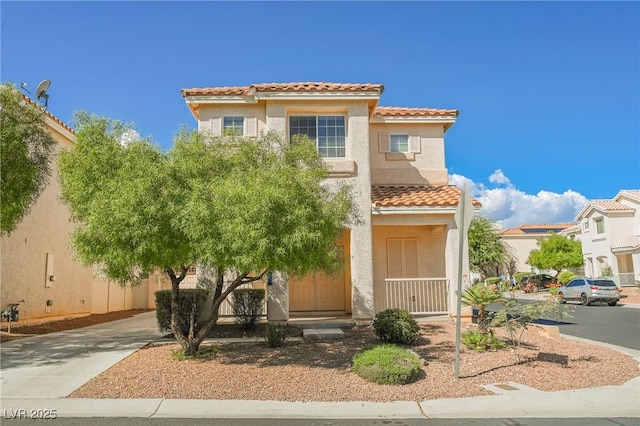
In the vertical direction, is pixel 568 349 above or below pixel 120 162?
below

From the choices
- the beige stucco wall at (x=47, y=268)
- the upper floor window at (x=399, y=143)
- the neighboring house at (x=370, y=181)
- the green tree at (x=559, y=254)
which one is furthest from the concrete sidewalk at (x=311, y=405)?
the green tree at (x=559, y=254)

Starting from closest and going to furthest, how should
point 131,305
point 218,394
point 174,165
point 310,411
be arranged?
point 310,411, point 218,394, point 174,165, point 131,305

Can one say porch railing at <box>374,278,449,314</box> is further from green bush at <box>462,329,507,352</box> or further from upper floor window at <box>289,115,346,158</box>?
upper floor window at <box>289,115,346,158</box>

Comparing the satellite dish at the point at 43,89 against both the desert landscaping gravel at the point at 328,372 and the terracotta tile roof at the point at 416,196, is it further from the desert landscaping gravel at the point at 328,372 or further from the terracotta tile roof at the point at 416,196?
the terracotta tile roof at the point at 416,196

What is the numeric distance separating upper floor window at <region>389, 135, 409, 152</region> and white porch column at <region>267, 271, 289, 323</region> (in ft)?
21.2

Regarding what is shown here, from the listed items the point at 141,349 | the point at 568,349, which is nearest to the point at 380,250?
the point at 568,349

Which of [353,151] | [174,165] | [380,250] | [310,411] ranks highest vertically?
[353,151]

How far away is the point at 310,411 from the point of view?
6.75 metres

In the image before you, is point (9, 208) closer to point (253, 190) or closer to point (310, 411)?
point (253, 190)

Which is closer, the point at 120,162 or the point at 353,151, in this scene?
the point at 120,162

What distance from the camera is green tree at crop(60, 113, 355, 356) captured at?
7.60 m

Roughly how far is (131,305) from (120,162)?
16218mm

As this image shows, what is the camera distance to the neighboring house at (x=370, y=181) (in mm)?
13930

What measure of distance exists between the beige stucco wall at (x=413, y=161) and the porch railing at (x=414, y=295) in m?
3.73
